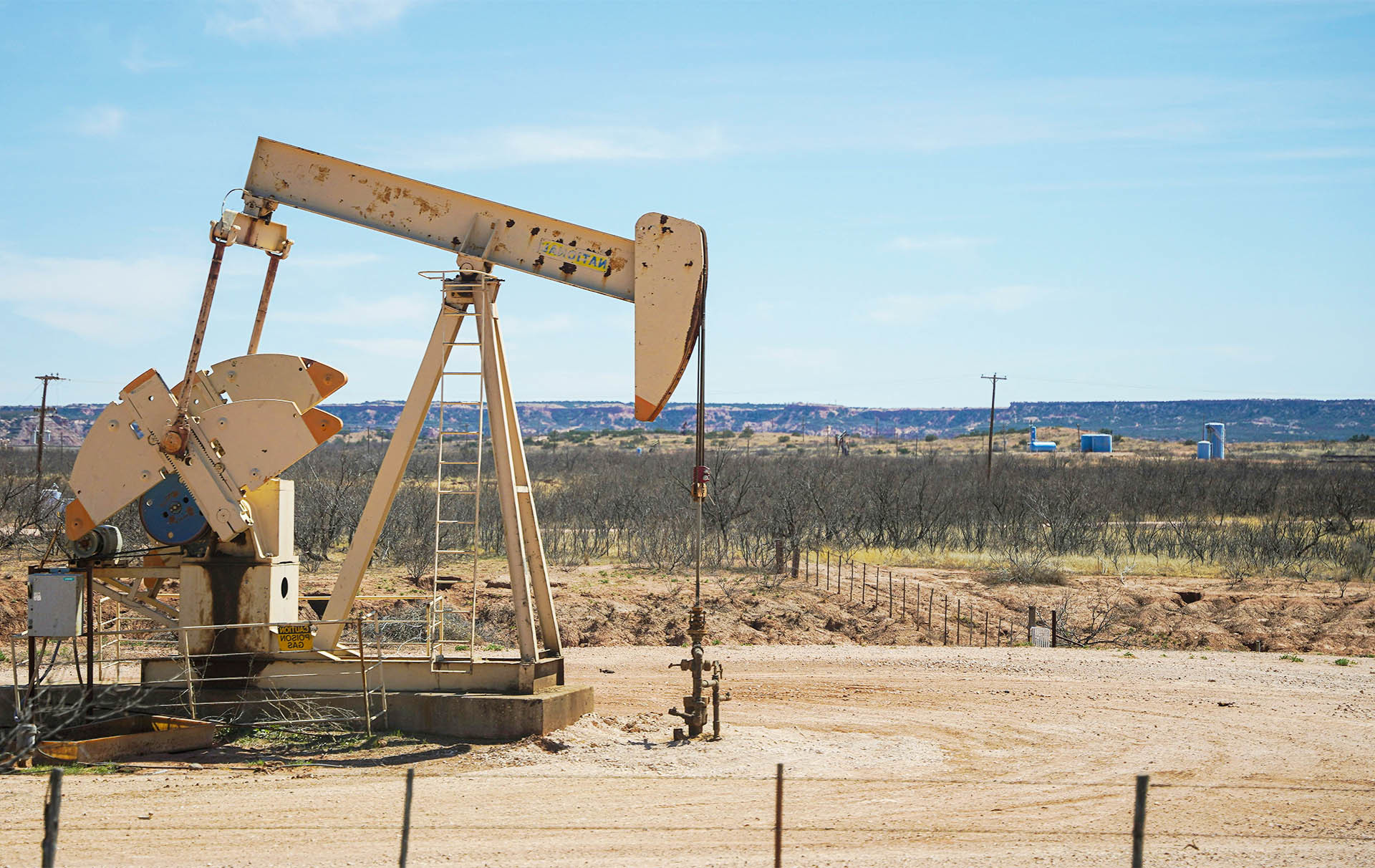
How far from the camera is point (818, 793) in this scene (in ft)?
24.0

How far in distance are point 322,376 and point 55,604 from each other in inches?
93.9

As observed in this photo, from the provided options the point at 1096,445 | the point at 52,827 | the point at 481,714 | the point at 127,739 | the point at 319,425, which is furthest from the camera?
the point at 1096,445

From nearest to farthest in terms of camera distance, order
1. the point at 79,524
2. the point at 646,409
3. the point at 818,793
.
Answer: the point at 818,793 → the point at 646,409 → the point at 79,524

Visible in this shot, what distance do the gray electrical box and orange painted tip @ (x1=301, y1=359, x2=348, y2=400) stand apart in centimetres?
209

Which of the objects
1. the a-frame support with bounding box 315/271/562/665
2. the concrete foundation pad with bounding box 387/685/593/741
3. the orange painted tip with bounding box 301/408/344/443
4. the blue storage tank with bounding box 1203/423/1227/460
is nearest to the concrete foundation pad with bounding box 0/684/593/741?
the concrete foundation pad with bounding box 387/685/593/741

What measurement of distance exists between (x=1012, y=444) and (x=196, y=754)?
78.0 metres

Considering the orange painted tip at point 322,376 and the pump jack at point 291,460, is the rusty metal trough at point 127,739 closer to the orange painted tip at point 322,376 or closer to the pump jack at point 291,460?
the pump jack at point 291,460

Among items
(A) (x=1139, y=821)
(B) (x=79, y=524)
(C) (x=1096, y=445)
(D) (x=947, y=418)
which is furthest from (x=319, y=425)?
(D) (x=947, y=418)

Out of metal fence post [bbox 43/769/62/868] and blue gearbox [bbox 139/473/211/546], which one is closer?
metal fence post [bbox 43/769/62/868]

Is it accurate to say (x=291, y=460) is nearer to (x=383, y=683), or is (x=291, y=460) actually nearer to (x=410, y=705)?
(x=383, y=683)

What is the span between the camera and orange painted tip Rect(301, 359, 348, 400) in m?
9.16

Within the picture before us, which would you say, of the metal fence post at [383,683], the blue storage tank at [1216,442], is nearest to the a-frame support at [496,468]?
the metal fence post at [383,683]

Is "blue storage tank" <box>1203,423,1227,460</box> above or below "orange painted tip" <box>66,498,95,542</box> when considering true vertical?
above

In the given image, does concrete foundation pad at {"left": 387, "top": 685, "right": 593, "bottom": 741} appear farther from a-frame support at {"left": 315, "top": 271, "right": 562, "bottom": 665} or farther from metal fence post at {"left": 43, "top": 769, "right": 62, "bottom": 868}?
metal fence post at {"left": 43, "top": 769, "right": 62, "bottom": 868}
